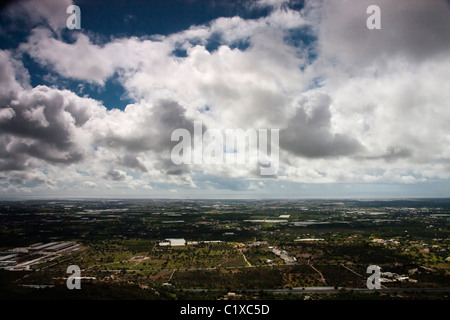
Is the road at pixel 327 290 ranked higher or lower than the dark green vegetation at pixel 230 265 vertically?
higher

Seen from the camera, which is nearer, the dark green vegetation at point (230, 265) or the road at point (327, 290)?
the dark green vegetation at point (230, 265)

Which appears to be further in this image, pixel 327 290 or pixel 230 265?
pixel 230 265

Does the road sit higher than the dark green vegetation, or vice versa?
the road

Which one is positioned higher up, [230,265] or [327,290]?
[327,290]

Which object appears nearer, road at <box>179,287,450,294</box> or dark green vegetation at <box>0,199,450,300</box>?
dark green vegetation at <box>0,199,450,300</box>

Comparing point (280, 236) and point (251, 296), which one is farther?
point (280, 236)
